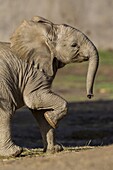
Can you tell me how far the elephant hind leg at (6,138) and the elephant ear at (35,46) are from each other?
29.7 inches

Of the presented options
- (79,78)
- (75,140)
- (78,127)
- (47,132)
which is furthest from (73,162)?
(79,78)

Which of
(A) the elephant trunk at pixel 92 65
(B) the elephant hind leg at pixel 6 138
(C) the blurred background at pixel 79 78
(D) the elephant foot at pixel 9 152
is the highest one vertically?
(A) the elephant trunk at pixel 92 65

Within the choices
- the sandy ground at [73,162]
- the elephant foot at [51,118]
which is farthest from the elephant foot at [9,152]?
the sandy ground at [73,162]

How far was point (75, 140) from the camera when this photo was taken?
15.1 metres

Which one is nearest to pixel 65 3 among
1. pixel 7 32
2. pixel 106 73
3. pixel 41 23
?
pixel 7 32

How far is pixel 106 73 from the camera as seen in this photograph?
34.6 metres

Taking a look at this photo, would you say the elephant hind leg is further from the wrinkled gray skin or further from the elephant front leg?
the elephant front leg

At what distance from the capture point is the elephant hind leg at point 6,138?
959cm

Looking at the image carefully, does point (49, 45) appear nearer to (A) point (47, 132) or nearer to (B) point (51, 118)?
(B) point (51, 118)

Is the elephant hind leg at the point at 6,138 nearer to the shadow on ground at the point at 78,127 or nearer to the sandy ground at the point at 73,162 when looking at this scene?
the sandy ground at the point at 73,162

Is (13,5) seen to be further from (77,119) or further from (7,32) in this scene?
(77,119)

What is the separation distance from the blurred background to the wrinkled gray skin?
381 centimetres

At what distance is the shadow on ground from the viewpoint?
14859 mm

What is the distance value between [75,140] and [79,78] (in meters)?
17.6
